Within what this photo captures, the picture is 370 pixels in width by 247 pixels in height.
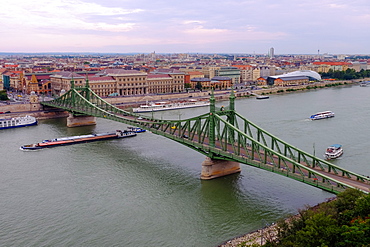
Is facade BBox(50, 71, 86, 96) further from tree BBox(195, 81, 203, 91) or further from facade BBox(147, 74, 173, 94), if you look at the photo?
tree BBox(195, 81, 203, 91)

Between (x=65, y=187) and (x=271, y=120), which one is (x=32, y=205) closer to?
(x=65, y=187)

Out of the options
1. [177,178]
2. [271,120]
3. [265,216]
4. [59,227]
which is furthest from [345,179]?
[271,120]

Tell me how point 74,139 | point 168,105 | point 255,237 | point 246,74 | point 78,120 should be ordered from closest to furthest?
1. point 255,237
2. point 74,139
3. point 78,120
4. point 168,105
5. point 246,74

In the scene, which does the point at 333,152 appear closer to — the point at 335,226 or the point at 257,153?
the point at 257,153

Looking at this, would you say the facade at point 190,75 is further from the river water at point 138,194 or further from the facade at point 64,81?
the river water at point 138,194

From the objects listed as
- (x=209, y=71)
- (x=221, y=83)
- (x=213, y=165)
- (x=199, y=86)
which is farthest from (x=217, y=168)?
(x=209, y=71)

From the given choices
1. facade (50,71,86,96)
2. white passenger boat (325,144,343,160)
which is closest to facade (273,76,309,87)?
facade (50,71,86,96)
